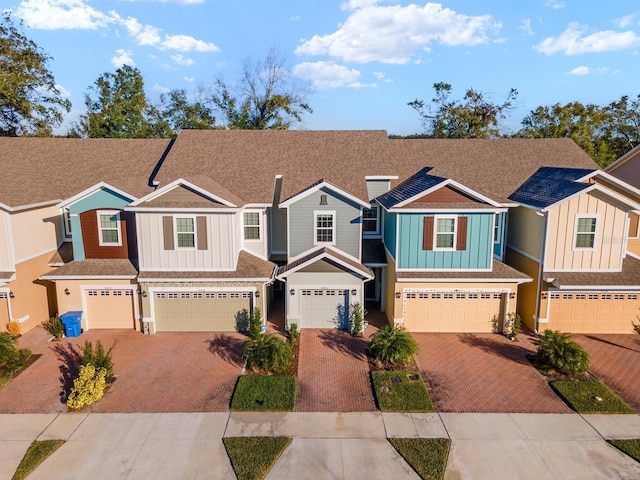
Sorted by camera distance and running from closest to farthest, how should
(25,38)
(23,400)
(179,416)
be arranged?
1. (179,416)
2. (23,400)
3. (25,38)

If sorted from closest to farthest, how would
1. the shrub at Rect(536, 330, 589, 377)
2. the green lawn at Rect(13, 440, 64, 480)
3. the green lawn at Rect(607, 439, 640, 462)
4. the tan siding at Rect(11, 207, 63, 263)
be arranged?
1. the green lawn at Rect(13, 440, 64, 480)
2. the green lawn at Rect(607, 439, 640, 462)
3. the shrub at Rect(536, 330, 589, 377)
4. the tan siding at Rect(11, 207, 63, 263)

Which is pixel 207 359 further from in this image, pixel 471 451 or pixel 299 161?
pixel 299 161

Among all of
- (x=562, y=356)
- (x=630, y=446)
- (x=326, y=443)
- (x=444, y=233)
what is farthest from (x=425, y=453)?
(x=444, y=233)

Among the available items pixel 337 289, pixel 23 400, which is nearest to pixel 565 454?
pixel 337 289

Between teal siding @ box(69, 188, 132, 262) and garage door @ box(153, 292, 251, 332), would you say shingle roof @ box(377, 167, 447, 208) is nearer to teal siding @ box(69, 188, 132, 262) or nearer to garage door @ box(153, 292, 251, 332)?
garage door @ box(153, 292, 251, 332)

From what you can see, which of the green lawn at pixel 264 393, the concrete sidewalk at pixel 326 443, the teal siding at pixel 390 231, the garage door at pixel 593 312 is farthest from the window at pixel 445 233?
the green lawn at pixel 264 393

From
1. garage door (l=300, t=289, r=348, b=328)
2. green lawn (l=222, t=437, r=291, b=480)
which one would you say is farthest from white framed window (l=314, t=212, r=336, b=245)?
green lawn (l=222, t=437, r=291, b=480)

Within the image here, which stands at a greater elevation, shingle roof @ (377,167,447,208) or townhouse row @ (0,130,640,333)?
shingle roof @ (377,167,447,208)
